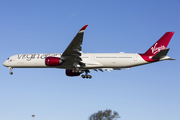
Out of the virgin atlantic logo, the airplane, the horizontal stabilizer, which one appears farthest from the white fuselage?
the virgin atlantic logo

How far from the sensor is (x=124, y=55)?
157 feet

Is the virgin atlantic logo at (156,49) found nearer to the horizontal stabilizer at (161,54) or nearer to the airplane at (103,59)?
the airplane at (103,59)

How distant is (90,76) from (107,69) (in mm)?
3721

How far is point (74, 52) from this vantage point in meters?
45.6

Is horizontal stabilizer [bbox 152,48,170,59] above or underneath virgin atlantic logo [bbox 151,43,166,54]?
underneath

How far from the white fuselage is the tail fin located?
234cm

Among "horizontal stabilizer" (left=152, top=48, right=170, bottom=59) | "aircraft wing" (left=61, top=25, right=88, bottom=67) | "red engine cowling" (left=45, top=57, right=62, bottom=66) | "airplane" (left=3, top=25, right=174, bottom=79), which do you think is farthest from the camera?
"red engine cowling" (left=45, top=57, right=62, bottom=66)

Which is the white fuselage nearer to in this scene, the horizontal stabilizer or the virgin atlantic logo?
the horizontal stabilizer

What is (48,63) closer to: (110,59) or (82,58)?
(82,58)

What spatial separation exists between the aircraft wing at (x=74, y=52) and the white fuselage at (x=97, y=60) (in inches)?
54.8

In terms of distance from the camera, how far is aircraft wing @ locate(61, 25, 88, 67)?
4143 centimetres

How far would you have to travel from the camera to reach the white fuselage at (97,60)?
47219 mm

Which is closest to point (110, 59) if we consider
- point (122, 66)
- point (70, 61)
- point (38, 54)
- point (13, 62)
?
point (122, 66)

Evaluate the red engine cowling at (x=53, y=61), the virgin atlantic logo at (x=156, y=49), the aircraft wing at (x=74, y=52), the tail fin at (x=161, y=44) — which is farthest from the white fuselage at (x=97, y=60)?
the virgin atlantic logo at (x=156, y=49)
